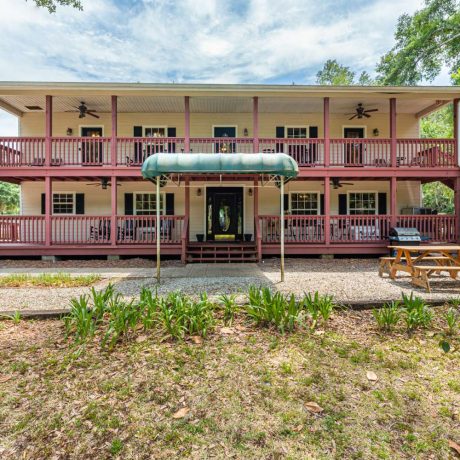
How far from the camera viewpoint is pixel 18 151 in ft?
38.6

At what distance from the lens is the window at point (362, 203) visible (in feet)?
47.0

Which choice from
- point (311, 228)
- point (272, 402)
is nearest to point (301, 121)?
point (311, 228)

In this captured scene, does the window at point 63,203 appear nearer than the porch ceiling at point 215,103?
No

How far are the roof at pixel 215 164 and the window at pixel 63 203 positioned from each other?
26.4 feet

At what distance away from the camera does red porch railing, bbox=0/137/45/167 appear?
11.5 meters

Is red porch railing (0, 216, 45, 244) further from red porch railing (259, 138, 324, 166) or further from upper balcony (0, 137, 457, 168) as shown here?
red porch railing (259, 138, 324, 166)

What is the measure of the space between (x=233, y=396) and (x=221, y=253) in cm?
822

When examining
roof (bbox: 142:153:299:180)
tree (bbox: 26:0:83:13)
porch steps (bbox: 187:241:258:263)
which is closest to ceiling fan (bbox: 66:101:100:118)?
tree (bbox: 26:0:83:13)

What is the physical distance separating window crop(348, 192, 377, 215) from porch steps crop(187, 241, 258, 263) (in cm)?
608

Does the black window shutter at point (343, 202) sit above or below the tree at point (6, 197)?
below

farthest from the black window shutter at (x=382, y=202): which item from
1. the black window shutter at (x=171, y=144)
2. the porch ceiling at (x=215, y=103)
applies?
the black window shutter at (x=171, y=144)

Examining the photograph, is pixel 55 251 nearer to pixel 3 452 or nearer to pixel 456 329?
pixel 3 452

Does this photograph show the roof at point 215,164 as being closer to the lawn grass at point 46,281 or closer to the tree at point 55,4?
the lawn grass at point 46,281

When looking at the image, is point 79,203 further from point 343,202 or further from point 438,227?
point 438,227
